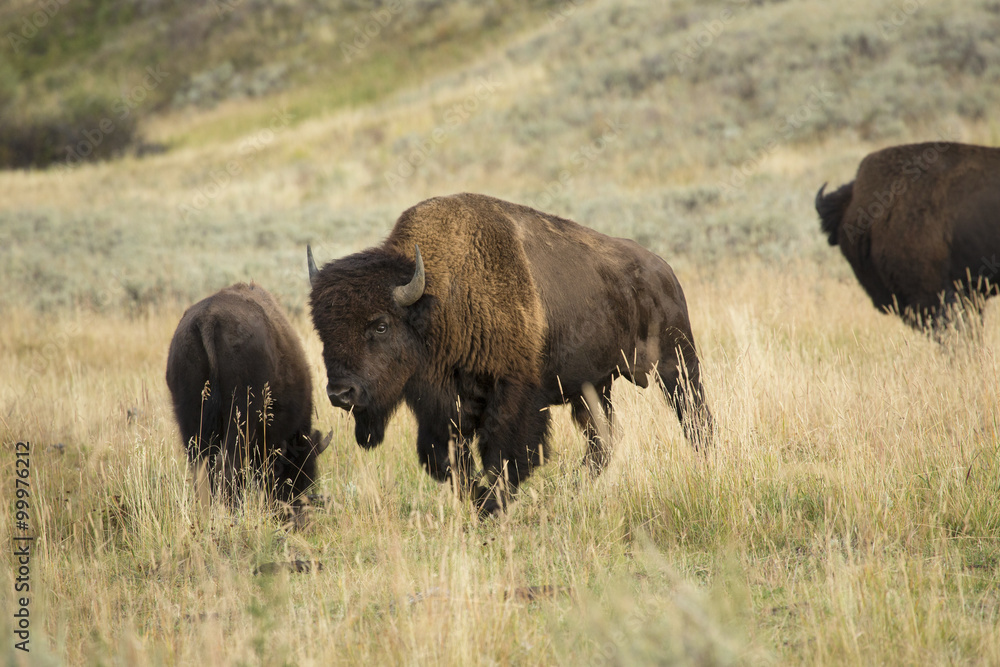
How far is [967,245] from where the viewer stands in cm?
751

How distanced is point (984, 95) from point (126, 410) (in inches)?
925

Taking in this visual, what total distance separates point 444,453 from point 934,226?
5488 millimetres

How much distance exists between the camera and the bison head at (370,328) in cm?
429

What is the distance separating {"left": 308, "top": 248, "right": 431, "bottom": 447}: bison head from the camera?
14.1ft

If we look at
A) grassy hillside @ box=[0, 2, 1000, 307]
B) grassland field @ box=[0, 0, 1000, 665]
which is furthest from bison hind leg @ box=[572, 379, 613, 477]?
grassy hillside @ box=[0, 2, 1000, 307]

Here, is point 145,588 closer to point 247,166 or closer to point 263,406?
point 263,406
